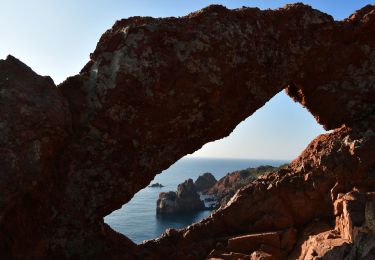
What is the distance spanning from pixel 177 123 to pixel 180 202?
90.2m

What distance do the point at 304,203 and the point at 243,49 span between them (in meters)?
6.06

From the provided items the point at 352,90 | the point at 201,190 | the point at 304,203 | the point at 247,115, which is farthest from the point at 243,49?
the point at 201,190

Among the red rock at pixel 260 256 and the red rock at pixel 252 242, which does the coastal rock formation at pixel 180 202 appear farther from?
the red rock at pixel 260 256

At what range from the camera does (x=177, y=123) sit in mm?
15500

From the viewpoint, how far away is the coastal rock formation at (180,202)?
97.7 meters

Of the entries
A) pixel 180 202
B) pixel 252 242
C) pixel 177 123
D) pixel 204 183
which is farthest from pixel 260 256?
pixel 204 183

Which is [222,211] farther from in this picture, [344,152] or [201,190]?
[201,190]

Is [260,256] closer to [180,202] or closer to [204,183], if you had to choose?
[180,202]

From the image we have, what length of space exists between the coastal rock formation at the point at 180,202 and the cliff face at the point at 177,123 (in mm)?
81829

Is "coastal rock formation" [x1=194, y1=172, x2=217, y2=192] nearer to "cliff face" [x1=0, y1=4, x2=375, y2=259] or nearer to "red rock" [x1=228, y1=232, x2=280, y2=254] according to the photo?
"cliff face" [x1=0, y1=4, x2=375, y2=259]

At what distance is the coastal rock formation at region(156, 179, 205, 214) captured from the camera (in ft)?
321

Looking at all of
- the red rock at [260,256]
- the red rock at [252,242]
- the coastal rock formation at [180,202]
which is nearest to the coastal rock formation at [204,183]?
the coastal rock formation at [180,202]

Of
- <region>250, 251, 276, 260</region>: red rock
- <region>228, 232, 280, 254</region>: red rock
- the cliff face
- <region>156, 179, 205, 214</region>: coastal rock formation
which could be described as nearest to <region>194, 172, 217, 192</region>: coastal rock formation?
<region>156, 179, 205, 214</region>: coastal rock formation

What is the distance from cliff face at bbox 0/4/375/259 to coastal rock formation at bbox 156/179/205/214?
3222 inches
